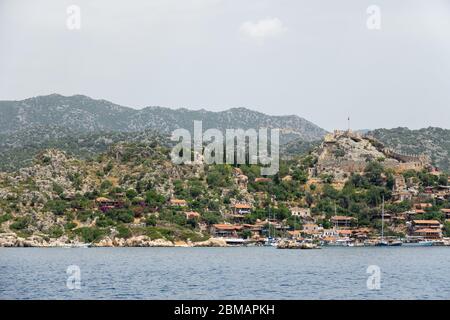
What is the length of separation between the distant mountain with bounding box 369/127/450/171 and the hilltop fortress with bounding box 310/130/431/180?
32674 millimetres

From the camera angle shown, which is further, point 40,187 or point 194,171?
point 194,171

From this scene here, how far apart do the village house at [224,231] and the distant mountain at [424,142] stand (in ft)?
237

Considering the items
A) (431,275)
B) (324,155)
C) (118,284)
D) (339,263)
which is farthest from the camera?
(324,155)

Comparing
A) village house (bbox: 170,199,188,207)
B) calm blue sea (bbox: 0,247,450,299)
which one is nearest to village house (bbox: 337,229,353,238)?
village house (bbox: 170,199,188,207)

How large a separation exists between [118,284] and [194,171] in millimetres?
82256

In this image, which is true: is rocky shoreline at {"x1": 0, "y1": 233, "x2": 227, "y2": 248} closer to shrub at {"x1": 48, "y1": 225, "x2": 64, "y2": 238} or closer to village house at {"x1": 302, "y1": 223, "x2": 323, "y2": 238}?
shrub at {"x1": 48, "y1": 225, "x2": 64, "y2": 238}

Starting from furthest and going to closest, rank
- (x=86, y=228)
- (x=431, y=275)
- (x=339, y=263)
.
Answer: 1. (x=86, y=228)
2. (x=339, y=263)
3. (x=431, y=275)

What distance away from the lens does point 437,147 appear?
7195 inches

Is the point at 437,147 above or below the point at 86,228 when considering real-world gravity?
above

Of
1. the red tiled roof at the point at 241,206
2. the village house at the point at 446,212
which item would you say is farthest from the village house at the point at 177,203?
the village house at the point at 446,212

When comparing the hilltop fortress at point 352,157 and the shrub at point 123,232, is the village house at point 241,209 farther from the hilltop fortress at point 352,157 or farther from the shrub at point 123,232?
the hilltop fortress at point 352,157

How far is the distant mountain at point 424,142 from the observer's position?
177250 mm

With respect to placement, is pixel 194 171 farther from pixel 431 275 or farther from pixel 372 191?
pixel 431 275
